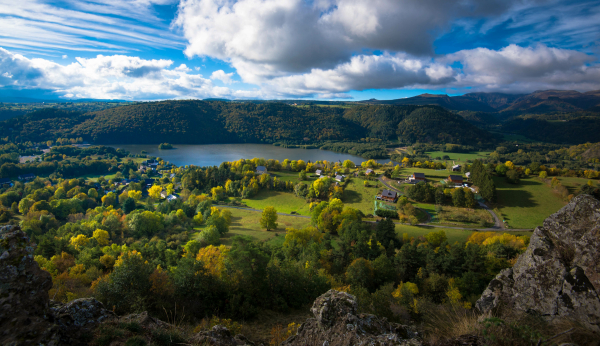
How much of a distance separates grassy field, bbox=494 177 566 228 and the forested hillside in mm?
85837

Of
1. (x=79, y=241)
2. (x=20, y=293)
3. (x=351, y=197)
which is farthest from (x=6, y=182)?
(x=20, y=293)

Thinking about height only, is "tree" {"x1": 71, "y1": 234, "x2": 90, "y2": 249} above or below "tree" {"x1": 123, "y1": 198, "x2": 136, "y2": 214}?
above

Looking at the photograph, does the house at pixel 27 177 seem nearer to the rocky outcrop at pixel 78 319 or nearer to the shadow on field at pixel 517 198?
the rocky outcrop at pixel 78 319

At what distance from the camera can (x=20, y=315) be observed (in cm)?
399

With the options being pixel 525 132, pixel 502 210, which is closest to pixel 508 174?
pixel 502 210

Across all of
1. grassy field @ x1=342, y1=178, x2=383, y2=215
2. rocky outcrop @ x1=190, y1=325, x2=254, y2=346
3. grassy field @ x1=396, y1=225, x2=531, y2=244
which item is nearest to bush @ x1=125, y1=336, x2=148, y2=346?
rocky outcrop @ x1=190, y1=325, x2=254, y2=346

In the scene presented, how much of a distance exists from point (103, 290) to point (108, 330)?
15.4 ft

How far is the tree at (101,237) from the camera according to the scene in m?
25.5

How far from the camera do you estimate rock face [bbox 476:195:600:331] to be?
4.12 m

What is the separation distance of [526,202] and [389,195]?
19.4m

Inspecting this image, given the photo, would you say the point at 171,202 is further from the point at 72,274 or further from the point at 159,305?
→ the point at 159,305

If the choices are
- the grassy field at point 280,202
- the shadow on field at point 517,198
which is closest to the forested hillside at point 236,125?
the grassy field at point 280,202

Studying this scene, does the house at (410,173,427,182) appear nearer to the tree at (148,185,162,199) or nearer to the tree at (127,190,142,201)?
the tree at (148,185,162,199)

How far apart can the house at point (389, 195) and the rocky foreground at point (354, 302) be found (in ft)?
122
